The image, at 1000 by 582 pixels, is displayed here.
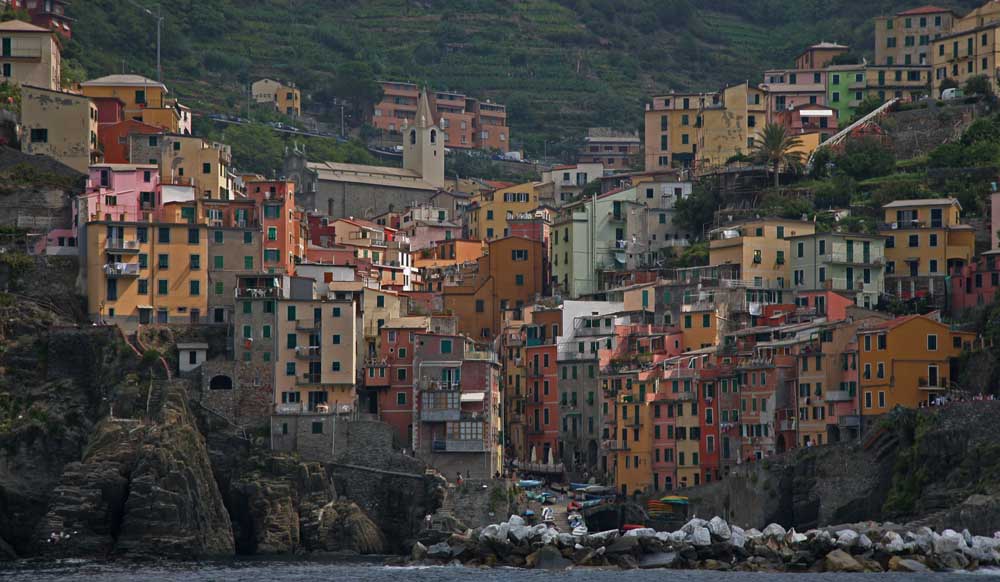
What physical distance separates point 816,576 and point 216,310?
126 feet

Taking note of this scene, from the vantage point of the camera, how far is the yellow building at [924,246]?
12850 cm

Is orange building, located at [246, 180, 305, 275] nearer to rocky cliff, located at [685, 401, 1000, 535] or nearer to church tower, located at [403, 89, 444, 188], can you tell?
rocky cliff, located at [685, 401, 1000, 535]

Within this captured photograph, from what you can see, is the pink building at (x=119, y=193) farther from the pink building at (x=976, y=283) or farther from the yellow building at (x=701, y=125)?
the yellow building at (x=701, y=125)

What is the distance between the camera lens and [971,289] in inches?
4862

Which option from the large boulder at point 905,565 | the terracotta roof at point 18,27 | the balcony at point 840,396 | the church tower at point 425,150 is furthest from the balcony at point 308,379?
the church tower at point 425,150

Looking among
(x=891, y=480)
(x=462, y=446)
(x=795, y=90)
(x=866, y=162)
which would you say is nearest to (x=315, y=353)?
(x=462, y=446)

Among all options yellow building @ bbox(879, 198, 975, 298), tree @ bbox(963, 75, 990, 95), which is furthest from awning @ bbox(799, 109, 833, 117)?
yellow building @ bbox(879, 198, 975, 298)

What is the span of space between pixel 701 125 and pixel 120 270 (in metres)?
50.0

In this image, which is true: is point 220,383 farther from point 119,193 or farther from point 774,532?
point 774,532

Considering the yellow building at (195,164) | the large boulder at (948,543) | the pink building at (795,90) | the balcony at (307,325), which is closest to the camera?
the large boulder at (948,543)

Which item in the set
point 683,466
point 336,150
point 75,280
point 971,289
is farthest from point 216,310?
point 336,150

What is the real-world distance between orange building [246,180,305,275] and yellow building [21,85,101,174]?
9537mm

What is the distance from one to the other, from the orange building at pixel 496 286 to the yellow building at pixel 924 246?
21.3 metres

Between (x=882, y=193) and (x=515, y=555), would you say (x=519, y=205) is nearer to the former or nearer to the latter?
(x=882, y=193)
